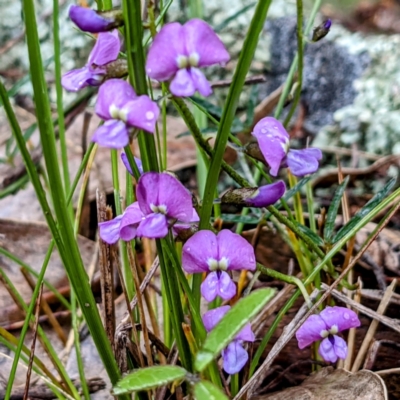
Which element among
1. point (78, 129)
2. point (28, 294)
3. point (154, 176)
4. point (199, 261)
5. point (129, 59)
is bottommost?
point (28, 294)

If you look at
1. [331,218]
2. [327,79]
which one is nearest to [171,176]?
[331,218]

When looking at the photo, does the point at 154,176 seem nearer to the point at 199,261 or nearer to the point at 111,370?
the point at 199,261

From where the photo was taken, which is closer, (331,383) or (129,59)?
(129,59)

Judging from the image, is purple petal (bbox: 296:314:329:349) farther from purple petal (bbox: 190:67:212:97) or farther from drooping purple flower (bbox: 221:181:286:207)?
purple petal (bbox: 190:67:212:97)

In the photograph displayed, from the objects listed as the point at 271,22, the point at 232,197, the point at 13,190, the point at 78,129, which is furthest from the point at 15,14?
the point at 232,197

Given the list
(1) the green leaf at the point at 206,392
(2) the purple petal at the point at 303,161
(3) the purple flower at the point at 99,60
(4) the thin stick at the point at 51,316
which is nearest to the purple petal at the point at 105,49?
(3) the purple flower at the point at 99,60

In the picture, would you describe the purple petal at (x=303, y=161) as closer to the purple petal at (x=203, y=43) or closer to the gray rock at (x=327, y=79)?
the purple petal at (x=203, y=43)

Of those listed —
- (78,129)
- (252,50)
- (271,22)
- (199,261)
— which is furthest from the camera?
(271,22)
